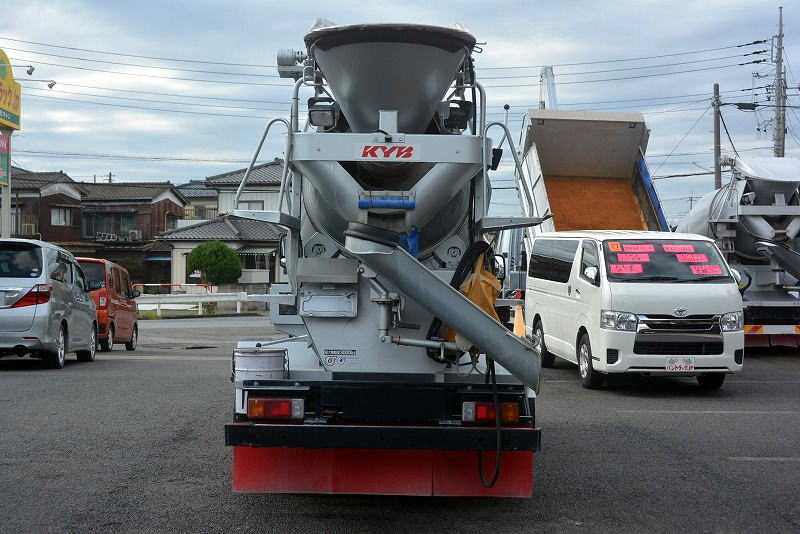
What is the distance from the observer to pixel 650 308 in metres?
11.6

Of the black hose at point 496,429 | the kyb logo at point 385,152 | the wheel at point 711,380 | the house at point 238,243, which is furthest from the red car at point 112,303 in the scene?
the house at point 238,243

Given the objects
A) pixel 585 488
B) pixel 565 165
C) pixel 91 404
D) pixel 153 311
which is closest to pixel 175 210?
pixel 153 311

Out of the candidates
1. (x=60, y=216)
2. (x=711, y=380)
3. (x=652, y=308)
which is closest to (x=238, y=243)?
(x=60, y=216)

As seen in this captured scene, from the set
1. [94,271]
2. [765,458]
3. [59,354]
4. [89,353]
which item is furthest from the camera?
[94,271]

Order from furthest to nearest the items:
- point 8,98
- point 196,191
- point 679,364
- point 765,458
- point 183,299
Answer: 1. point 196,191
2. point 183,299
3. point 8,98
4. point 679,364
5. point 765,458

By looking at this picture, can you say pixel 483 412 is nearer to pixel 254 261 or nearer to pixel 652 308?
pixel 652 308

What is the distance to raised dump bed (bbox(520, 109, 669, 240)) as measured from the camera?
1608 cm

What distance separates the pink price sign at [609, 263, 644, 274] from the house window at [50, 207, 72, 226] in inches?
2033

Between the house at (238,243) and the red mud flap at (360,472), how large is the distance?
47.3m

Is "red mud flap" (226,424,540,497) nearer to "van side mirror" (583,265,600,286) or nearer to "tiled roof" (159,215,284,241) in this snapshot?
"van side mirror" (583,265,600,286)

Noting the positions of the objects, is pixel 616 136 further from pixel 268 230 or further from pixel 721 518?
pixel 268 230

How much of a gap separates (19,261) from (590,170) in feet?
32.1

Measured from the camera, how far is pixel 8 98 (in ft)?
97.3

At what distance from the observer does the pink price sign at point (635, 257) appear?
12203 mm
